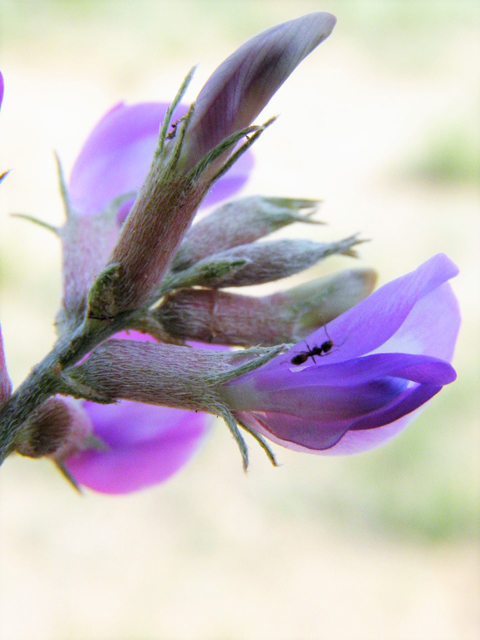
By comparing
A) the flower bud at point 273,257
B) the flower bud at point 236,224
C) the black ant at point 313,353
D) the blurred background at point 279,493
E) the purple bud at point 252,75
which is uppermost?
the purple bud at point 252,75

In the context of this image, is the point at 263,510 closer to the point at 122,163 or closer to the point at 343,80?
the point at 122,163

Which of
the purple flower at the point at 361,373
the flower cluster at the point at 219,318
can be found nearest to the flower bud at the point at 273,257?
the flower cluster at the point at 219,318

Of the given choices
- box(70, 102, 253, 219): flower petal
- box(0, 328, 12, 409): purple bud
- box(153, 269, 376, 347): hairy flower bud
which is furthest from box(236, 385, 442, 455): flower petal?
box(70, 102, 253, 219): flower petal

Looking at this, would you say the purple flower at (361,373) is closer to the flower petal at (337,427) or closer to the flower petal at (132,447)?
the flower petal at (337,427)

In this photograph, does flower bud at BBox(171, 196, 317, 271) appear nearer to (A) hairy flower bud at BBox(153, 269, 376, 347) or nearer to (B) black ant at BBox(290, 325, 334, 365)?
(A) hairy flower bud at BBox(153, 269, 376, 347)

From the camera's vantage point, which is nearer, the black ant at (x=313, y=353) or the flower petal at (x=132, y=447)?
the black ant at (x=313, y=353)

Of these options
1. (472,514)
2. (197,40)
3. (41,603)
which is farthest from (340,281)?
(197,40)
